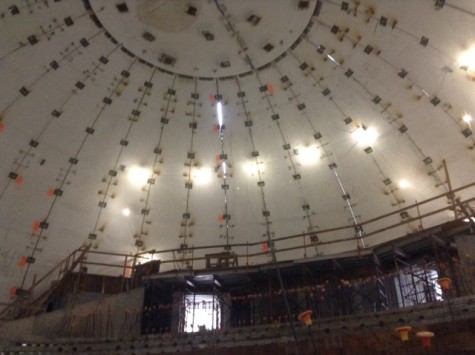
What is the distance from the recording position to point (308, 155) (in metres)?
19.4

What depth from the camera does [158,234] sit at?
19.5m

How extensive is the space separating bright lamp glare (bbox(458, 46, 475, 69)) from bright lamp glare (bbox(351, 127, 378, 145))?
156 inches

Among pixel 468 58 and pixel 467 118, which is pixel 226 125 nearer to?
pixel 467 118

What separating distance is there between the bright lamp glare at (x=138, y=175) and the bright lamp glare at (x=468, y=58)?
12.5 metres

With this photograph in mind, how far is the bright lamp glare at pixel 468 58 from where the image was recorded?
15468 mm

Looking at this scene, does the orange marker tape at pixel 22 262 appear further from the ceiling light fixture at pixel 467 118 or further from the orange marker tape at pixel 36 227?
the ceiling light fixture at pixel 467 118

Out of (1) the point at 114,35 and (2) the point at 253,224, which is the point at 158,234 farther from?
(1) the point at 114,35

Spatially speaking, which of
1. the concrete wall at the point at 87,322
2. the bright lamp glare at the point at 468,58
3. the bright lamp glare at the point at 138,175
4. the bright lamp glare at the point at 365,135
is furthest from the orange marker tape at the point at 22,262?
the bright lamp glare at the point at 468,58

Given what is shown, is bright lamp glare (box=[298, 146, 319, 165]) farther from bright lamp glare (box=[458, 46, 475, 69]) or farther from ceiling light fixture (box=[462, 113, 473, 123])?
bright lamp glare (box=[458, 46, 475, 69])

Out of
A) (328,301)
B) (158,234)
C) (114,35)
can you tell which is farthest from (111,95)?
(328,301)

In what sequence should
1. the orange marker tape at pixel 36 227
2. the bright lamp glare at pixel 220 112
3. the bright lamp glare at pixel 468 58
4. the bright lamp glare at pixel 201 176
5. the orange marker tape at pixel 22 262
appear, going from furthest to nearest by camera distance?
the bright lamp glare at pixel 201 176
the bright lamp glare at pixel 220 112
the orange marker tape at pixel 36 227
the orange marker tape at pixel 22 262
the bright lamp glare at pixel 468 58

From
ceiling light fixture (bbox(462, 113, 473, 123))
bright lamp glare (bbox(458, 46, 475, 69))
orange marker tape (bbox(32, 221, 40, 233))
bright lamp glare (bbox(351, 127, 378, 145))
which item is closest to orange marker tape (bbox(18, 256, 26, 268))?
orange marker tape (bbox(32, 221, 40, 233))

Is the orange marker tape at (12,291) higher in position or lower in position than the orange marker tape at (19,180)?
lower

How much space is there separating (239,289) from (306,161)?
234 inches
